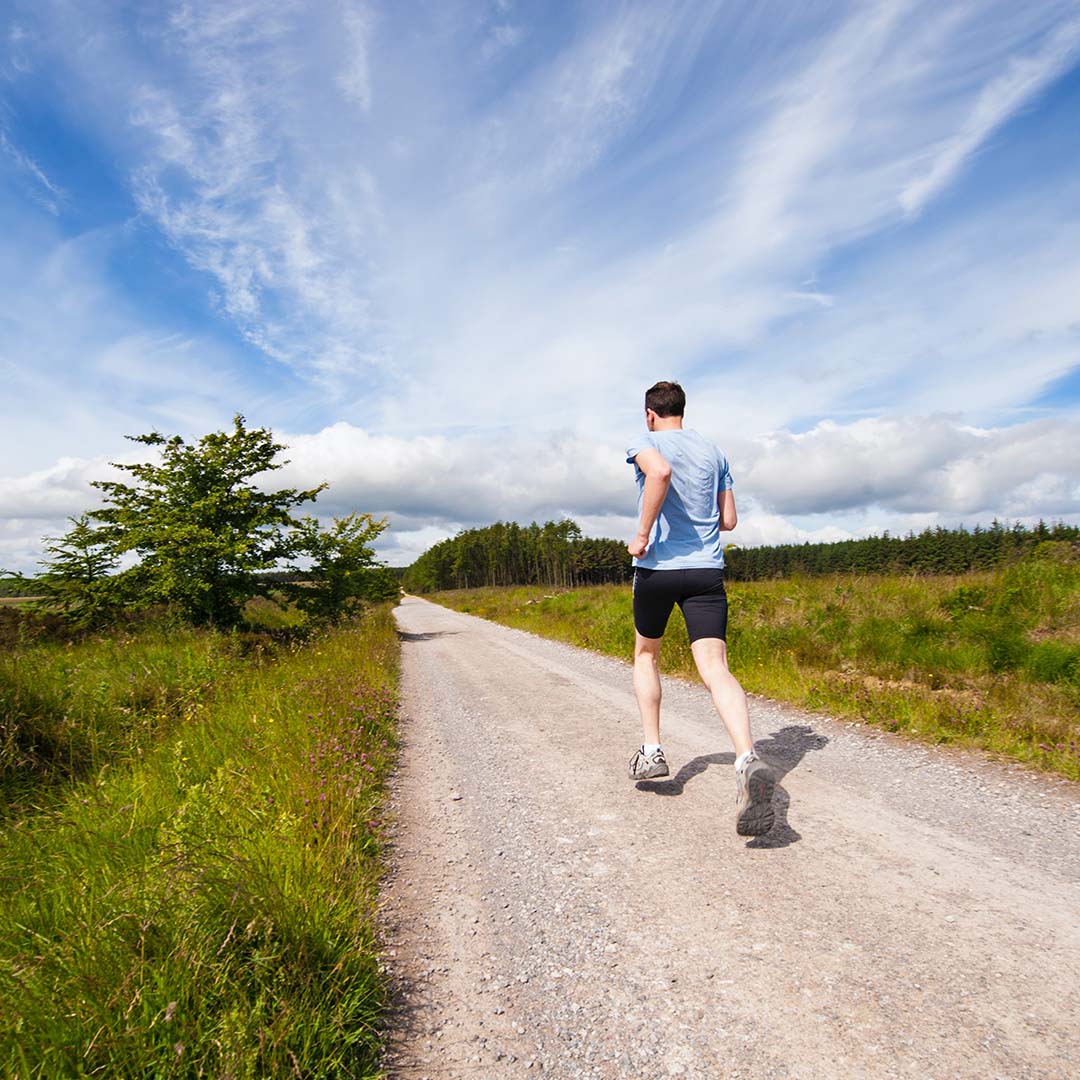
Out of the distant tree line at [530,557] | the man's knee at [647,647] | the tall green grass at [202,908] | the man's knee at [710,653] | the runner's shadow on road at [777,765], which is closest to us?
the tall green grass at [202,908]

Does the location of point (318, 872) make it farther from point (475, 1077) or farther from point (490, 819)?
point (490, 819)

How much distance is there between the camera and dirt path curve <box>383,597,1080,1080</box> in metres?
1.72

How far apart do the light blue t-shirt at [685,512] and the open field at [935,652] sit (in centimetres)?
284

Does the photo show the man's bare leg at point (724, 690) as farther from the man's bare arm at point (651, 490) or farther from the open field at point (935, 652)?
the open field at point (935, 652)

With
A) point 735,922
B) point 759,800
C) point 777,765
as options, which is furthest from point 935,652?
point 735,922

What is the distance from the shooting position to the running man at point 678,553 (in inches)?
132

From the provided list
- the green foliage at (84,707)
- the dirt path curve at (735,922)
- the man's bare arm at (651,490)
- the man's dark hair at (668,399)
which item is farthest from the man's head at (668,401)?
the green foliage at (84,707)

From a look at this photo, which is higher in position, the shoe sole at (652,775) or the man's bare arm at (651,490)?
the man's bare arm at (651,490)

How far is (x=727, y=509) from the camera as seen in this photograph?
12.5 feet

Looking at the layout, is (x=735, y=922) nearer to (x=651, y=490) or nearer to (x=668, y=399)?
(x=651, y=490)

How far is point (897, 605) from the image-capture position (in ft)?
26.6

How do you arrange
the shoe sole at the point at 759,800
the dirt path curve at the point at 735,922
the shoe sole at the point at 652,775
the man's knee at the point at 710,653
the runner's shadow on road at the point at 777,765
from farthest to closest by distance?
the shoe sole at the point at 652,775 < the man's knee at the point at 710,653 < the runner's shadow on road at the point at 777,765 < the shoe sole at the point at 759,800 < the dirt path curve at the point at 735,922

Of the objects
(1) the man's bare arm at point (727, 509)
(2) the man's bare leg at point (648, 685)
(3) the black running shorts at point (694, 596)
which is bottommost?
(2) the man's bare leg at point (648, 685)

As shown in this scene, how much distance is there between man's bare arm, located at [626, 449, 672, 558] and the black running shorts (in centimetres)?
Result: 24
